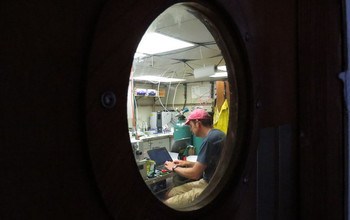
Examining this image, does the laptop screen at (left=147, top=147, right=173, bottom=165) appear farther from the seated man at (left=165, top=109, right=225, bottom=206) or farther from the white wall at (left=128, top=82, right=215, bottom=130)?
the white wall at (left=128, top=82, right=215, bottom=130)

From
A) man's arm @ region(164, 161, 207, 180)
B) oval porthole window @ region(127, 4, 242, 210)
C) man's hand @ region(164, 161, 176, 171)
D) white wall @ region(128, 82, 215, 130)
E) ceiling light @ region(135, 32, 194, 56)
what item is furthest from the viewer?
white wall @ region(128, 82, 215, 130)

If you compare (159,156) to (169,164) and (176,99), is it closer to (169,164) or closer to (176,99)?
(169,164)

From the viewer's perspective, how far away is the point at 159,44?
246cm

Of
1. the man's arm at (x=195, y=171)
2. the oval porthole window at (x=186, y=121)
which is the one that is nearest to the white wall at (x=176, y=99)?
the oval porthole window at (x=186, y=121)

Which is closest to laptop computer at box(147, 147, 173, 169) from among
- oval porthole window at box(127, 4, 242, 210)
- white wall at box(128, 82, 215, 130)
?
oval porthole window at box(127, 4, 242, 210)

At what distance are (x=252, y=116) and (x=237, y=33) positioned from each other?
0.21 m

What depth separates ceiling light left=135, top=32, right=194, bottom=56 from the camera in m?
2.21

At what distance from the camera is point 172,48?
8.86 ft

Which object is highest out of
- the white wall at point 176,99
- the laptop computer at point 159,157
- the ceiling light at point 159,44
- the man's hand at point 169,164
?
the ceiling light at point 159,44

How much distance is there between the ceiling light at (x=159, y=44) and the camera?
2.21 meters

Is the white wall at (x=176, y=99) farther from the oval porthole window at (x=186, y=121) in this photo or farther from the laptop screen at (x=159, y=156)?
the laptop screen at (x=159, y=156)

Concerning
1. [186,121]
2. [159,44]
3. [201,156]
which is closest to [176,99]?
[186,121]

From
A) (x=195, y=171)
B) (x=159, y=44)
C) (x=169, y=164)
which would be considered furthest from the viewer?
(x=169, y=164)

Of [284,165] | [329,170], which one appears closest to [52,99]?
[284,165]
